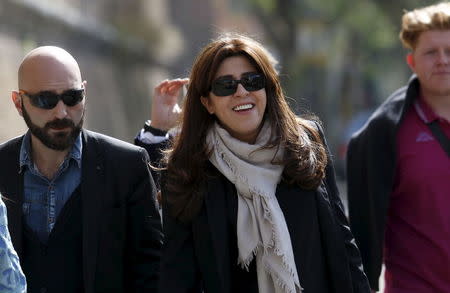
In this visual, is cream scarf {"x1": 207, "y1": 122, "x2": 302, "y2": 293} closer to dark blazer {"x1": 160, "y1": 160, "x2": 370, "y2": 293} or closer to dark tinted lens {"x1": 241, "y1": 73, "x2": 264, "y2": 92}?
dark blazer {"x1": 160, "y1": 160, "x2": 370, "y2": 293}

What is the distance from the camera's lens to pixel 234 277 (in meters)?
4.31

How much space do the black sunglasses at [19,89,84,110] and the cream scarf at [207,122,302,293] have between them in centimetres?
65

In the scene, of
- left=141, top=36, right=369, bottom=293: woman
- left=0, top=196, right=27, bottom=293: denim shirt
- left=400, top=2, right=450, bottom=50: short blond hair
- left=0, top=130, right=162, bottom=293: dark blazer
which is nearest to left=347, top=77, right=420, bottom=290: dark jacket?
left=400, top=2, right=450, bottom=50: short blond hair

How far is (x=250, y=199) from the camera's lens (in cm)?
434

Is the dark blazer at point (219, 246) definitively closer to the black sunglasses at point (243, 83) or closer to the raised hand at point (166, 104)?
the black sunglasses at point (243, 83)

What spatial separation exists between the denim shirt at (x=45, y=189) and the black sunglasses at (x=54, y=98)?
21 centimetres

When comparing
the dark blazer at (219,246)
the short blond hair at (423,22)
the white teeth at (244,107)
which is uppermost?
the short blond hair at (423,22)

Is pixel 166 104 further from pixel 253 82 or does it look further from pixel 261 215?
pixel 261 215

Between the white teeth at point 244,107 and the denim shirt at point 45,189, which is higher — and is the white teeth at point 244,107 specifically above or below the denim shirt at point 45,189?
above

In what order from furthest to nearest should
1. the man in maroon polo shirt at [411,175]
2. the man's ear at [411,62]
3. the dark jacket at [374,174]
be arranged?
the man's ear at [411,62]
the dark jacket at [374,174]
the man in maroon polo shirt at [411,175]

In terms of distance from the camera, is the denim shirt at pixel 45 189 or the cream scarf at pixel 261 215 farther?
the denim shirt at pixel 45 189

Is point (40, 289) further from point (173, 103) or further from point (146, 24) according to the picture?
point (146, 24)

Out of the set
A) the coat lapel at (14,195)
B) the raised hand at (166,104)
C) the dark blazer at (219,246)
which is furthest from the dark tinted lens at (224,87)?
the coat lapel at (14,195)

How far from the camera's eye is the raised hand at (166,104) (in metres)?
5.21
